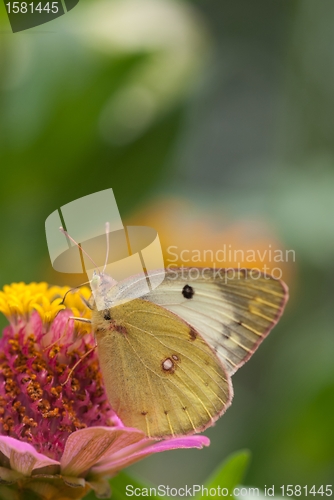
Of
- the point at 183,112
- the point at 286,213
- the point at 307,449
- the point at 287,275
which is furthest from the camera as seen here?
the point at 286,213

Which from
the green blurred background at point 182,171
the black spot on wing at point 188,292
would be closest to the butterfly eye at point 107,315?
the black spot on wing at point 188,292

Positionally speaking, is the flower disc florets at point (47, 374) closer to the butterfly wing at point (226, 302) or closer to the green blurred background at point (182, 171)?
the butterfly wing at point (226, 302)

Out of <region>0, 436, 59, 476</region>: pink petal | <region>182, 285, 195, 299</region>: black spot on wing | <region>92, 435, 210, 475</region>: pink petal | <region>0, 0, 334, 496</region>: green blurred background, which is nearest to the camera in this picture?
<region>0, 436, 59, 476</region>: pink petal

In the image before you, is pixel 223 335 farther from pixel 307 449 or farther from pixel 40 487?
pixel 307 449

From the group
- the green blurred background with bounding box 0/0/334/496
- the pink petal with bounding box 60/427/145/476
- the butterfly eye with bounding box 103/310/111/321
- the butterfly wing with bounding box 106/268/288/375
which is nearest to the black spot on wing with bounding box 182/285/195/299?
the butterfly wing with bounding box 106/268/288/375

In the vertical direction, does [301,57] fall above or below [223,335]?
above

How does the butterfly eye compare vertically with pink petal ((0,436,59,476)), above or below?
above

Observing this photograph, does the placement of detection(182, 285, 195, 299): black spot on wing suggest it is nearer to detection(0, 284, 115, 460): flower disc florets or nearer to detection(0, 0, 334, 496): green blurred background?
detection(0, 284, 115, 460): flower disc florets

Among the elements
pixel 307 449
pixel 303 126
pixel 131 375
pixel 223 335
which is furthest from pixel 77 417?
pixel 303 126
